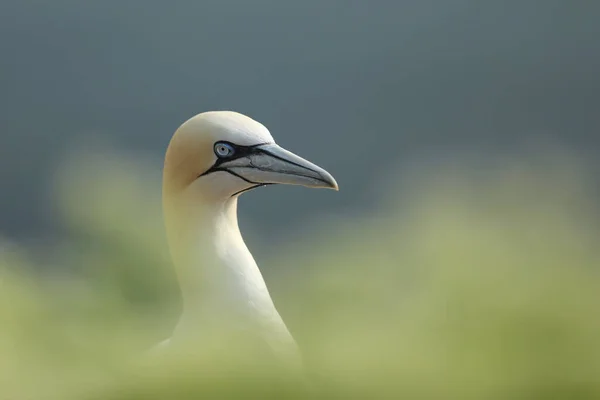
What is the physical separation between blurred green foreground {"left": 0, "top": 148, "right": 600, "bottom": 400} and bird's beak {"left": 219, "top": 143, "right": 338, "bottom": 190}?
812 mm

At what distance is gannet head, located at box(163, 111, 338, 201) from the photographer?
1006 mm

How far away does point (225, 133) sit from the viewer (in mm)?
1020

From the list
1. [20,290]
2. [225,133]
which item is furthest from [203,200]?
[20,290]

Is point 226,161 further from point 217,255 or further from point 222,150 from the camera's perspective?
point 217,255

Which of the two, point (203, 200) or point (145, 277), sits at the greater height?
point (203, 200)

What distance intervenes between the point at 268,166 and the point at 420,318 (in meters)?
0.91

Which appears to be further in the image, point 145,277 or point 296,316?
point 145,277

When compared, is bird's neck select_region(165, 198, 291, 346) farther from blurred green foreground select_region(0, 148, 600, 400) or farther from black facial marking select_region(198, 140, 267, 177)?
blurred green foreground select_region(0, 148, 600, 400)

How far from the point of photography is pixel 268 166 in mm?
1034

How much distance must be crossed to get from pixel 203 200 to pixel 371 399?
2.98 ft

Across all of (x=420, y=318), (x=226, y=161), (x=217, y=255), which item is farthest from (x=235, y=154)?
(x=420, y=318)

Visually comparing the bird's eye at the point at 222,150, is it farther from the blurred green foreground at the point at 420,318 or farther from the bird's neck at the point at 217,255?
the blurred green foreground at the point at 420,318

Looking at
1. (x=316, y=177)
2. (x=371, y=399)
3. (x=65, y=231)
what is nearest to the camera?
(x=371, y=399)

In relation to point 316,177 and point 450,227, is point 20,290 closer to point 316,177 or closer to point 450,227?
point 450,227
